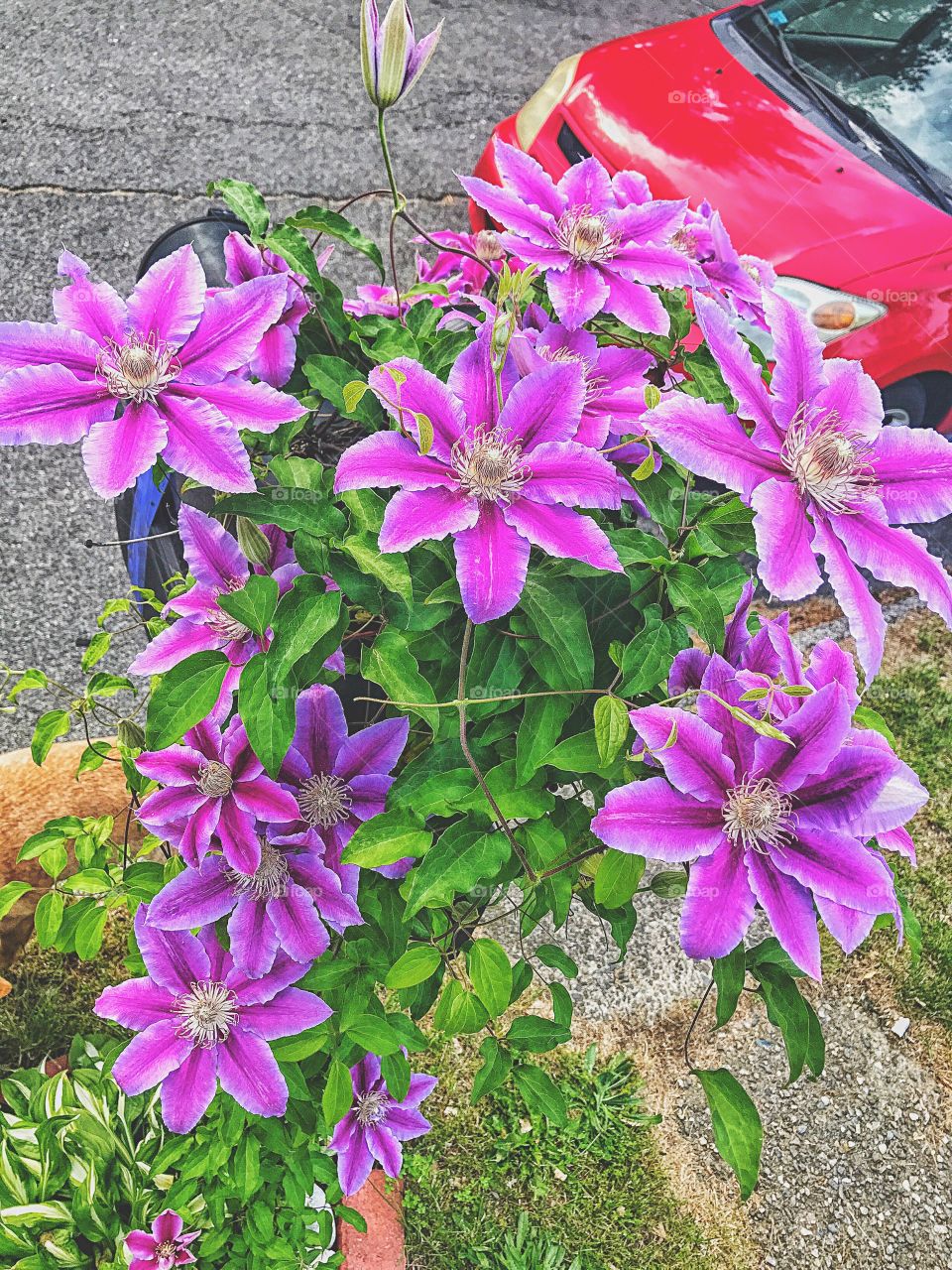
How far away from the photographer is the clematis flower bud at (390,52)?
2.88 ft

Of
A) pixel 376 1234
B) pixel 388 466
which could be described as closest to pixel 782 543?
pixel 388 466

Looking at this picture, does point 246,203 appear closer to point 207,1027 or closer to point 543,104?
point 207,1027

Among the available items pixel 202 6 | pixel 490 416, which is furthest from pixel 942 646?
pixel 202 6

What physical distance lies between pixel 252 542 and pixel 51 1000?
1.77 meters

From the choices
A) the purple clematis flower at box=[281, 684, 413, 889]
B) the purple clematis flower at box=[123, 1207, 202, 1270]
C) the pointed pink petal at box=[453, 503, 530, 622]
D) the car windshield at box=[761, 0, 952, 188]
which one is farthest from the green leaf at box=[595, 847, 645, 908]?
the car windshield at box=[761, 0, 952, 188]

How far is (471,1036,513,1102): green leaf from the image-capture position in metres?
1.14

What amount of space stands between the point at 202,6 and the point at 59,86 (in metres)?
1.06

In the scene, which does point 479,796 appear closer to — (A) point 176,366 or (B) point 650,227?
Result: (A) point 176,366

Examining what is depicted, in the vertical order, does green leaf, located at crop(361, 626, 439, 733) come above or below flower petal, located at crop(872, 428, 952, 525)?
below

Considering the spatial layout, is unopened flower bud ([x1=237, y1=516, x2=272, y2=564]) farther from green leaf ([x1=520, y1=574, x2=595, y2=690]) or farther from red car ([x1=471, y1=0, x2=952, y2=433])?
red car ([x1=471, y1=0, x2=952, y2=433])

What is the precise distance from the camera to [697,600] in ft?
2.81

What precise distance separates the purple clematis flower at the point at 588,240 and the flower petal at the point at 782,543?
0.89ft

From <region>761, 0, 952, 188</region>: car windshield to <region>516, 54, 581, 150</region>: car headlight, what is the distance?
0.75 meters

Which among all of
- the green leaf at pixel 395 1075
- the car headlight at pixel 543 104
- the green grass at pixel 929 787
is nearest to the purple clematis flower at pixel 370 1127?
the green leaf at pixel 395 1075
